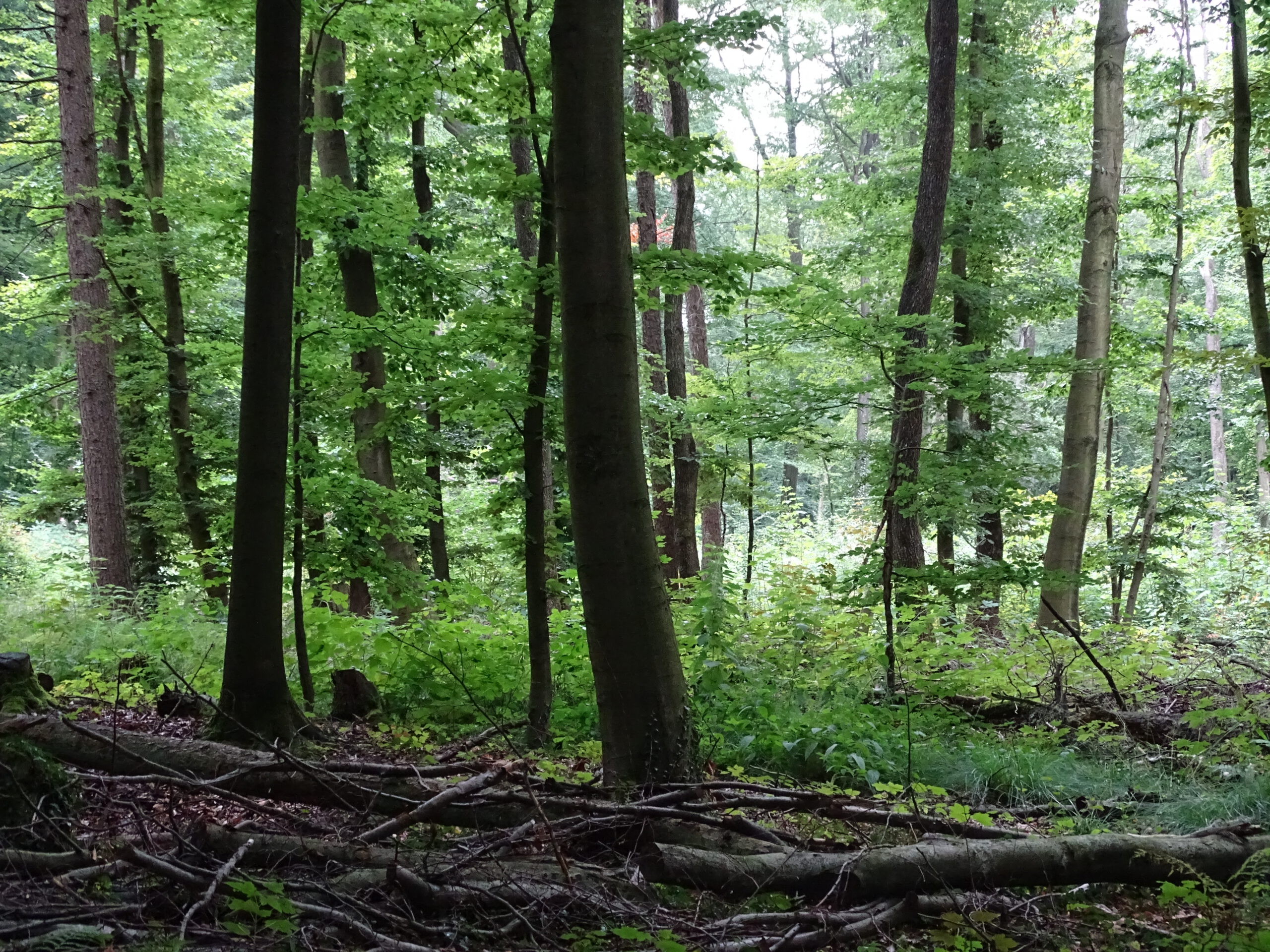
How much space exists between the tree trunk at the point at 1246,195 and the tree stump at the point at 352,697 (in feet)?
28.0

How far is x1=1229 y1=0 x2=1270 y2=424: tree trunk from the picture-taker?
7930mm

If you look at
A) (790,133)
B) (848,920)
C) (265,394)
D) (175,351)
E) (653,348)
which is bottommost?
(848,920)

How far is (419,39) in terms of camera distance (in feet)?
A: 21.7

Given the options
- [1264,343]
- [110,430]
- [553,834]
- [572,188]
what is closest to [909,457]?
[1264,343]

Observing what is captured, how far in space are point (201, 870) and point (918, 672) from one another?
6.78 m

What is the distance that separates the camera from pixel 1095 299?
11344 millimetres

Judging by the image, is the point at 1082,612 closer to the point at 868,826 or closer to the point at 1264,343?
the point at 1264,343

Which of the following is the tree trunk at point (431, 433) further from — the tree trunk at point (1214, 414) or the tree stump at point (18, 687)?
the tree trunk at point (1214, 414)

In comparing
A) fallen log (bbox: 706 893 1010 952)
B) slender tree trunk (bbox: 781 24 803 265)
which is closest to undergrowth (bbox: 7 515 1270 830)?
fallen log (bbox: 706 893 1010 952)

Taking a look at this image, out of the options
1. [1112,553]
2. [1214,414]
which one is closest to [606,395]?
[1112,553]

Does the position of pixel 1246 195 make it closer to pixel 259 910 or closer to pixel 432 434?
pixel 432 434

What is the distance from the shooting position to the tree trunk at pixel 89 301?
10.9 m

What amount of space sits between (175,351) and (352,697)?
273 inches

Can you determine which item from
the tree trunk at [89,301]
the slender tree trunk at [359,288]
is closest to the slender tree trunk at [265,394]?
the slender tree trunk at [359,288]
